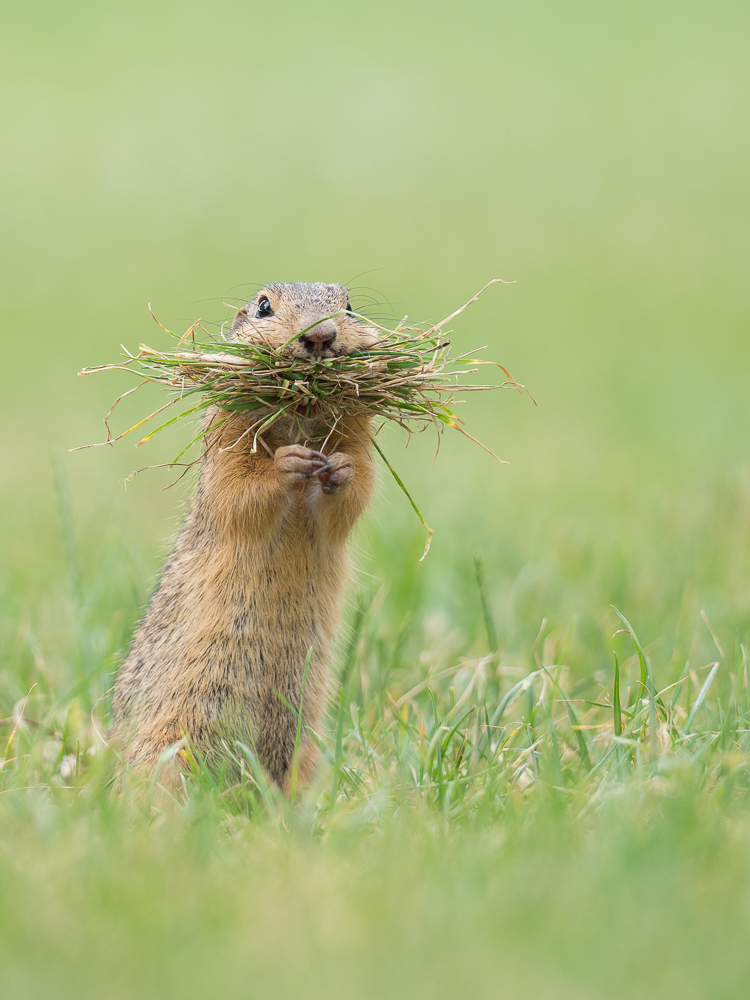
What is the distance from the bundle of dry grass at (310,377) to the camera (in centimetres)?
452

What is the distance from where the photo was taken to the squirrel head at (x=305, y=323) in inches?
179

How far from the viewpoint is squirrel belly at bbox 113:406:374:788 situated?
4.72 meters

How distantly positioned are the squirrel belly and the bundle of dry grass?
0.72ft

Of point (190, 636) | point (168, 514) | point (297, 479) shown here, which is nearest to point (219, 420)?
point (297, 479)

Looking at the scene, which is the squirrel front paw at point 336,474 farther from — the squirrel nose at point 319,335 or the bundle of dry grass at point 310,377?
the squirrel nose at point 319,335

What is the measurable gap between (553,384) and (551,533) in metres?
5.37

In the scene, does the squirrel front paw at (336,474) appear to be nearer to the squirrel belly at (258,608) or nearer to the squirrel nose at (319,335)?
the squirrel belly at (258,608)

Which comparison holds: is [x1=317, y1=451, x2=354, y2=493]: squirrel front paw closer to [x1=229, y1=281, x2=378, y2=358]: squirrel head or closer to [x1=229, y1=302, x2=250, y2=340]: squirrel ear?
[x1=229, y1=281, x2=378, y2=358]: squirrel head

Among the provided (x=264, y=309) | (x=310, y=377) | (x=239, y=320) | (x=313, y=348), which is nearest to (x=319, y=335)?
(x=313, y=348)

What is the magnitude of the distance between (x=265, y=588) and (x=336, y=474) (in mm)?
573

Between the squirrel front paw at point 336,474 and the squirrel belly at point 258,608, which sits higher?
the squirrel front paw at point 336,474

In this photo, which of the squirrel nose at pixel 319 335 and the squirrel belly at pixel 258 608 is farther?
the squirrel belly at pixel 258 608

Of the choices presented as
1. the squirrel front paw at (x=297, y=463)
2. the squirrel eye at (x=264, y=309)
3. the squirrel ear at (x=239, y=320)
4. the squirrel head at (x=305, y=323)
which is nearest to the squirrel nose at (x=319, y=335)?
the squirrel head at (x=305, y=323)

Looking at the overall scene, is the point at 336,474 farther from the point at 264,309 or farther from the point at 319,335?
the point at 264,309
